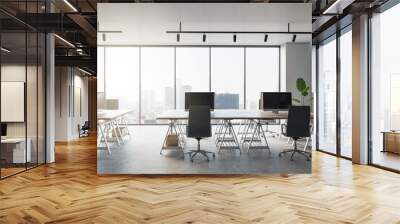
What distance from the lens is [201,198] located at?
4.43 meters

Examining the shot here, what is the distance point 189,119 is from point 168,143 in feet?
1.69

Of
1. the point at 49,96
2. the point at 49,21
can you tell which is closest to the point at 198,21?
the point at 49,21

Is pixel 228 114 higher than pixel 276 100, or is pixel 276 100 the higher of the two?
pixel 276 100

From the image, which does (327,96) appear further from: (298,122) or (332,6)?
(332,6)

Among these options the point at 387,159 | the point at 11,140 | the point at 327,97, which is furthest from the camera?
the point at 327,97

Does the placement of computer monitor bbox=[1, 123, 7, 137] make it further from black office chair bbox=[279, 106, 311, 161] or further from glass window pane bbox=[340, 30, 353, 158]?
glass window pane bbox=[340, 30, 353, 158]

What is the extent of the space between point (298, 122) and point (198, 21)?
231cm

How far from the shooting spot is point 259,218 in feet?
11.8

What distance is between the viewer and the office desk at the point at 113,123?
18.5 ft

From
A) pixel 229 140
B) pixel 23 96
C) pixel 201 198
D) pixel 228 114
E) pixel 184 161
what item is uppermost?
pixel 23 96

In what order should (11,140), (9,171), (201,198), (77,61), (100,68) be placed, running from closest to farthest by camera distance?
(201,198), (100,68), (9,171), (11,140), (77,61)

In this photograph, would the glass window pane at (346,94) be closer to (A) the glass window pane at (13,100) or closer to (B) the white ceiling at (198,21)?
(B) the white ceiling at (198,21)

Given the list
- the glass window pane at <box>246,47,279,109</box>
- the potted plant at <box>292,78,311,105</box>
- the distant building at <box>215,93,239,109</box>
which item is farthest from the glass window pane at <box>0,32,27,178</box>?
the potted plant at <box>292,78,311,105</box>

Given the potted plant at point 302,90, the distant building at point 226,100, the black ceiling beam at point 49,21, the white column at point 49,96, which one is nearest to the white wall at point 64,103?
the white column at point 49,96
